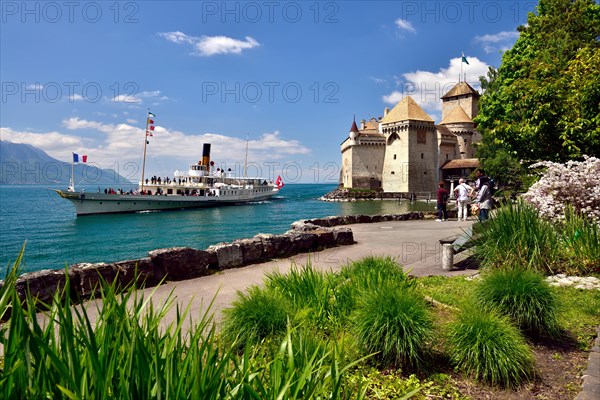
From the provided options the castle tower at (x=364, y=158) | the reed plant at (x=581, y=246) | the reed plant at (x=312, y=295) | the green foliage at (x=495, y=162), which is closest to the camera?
the reed plant at (x=312, y=295)

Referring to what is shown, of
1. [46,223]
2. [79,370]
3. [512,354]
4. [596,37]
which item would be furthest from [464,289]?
[46,223]

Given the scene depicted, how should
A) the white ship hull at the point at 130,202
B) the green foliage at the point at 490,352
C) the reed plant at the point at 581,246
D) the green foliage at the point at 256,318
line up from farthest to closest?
the white ship hull at the point at 130,202 → the reed plant at the point at 581,246 → the green foliage at the point at 256,318 → the green foliage at the point at 490,352

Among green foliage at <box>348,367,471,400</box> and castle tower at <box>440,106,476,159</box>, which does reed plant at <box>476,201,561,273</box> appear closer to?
green foliage at <box>348,367,471,400</box>

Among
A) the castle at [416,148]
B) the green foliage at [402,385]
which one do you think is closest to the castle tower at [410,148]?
the castle at [416,148]

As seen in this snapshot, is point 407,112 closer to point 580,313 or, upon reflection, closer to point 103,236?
point 103,236

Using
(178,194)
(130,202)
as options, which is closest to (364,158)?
(178,194)

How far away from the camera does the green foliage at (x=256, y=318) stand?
4152 millimetres

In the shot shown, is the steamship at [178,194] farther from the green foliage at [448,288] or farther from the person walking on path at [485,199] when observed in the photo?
the green foliage at [448,288]

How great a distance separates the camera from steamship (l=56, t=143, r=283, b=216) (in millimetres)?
52156

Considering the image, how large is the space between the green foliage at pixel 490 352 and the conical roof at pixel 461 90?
85.4m

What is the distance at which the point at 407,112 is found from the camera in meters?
74.5

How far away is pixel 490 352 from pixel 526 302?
1.30 meters

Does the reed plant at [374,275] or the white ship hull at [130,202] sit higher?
the reed plant at [374,275]

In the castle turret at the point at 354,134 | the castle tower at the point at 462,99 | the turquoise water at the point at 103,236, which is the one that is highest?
the castle tower at the point at 462,99
